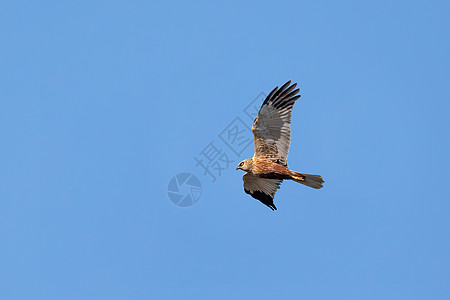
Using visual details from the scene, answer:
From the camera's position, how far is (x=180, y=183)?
2119 centimetres

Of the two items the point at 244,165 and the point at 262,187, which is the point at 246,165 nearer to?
the point at 244,165

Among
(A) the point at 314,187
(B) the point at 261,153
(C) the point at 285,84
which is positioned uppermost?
(C) the point at 285,84

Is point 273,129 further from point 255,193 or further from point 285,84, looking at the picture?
point 255,193

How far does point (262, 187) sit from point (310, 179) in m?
2.73

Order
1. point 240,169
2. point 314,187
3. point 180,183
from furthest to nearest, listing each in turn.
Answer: point 180,183, point 240,169, point 314,187

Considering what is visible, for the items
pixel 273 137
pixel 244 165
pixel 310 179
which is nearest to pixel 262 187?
pixel 244 165

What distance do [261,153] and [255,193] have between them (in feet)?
6.59

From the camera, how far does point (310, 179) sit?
1686 cm

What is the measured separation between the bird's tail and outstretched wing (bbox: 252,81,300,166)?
91 centimetres

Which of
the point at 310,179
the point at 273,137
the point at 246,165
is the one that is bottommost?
the point at 310,179

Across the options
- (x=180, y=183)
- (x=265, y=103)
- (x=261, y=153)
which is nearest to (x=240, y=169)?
(x=261, y=153)

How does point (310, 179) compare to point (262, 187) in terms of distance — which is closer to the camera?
point (310, 179)

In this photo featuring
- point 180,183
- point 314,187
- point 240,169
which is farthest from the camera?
point 180,183

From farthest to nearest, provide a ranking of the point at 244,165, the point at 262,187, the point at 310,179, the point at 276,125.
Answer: the point at 262,187 < the point at 244,165 < the point at 276,125 < the point at 310,179
